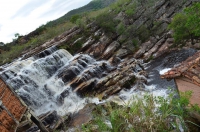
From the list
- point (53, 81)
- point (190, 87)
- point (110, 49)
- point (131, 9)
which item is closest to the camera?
point (190, 87)

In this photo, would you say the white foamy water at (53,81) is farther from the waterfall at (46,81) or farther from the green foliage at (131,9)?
the green foliage at (131,9)

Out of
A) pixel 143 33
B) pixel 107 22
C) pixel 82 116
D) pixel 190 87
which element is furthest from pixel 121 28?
pixel 190 87

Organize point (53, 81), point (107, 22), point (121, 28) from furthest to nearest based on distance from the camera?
point (107, 22) → point (121, 28) → point (53, 81)

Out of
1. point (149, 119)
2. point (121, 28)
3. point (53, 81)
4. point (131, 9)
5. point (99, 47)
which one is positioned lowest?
point (99, 47)

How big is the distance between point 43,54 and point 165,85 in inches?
574

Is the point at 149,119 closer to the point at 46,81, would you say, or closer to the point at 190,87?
the point at 190,87

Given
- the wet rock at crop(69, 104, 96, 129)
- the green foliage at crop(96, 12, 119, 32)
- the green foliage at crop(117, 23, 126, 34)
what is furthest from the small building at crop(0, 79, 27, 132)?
the green foliage at crop(117, 23, 126, 34)

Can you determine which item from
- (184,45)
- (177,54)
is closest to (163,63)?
(177,54)

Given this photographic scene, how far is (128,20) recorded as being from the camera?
34969mm

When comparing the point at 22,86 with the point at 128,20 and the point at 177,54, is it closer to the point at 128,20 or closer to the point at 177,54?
the point at 177,54

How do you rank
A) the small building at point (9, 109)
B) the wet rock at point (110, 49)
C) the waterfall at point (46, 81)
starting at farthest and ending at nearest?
the wet rock at point (110, 49), the waterfall at point (46, 81), the small building at point (9, 109)

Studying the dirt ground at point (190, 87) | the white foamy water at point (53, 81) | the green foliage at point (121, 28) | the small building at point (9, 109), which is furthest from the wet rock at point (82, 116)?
the green foliage at point (121, 28)

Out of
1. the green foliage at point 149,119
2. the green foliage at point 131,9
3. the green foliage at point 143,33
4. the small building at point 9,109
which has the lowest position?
the green foliage at point 143,33

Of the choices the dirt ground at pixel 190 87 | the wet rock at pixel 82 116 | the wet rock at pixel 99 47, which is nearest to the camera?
the dirt ground at pixel 190 87
